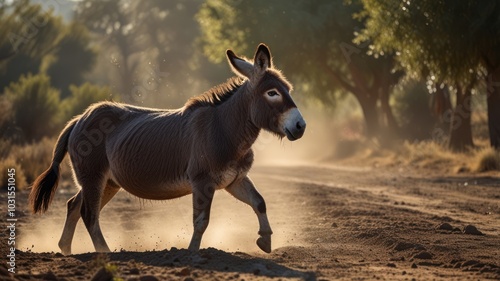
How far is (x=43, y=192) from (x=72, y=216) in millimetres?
559

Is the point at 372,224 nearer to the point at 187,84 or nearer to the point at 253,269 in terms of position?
the point at 253,269

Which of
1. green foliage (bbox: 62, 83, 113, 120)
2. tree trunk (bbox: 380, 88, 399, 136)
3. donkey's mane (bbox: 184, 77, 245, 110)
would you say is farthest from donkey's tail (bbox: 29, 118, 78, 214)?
tree trunk (bbox: 380, 88, 399, 136)

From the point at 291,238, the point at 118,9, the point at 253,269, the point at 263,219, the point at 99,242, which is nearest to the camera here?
the point at 253,269

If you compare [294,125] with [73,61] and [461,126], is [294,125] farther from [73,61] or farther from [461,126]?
[73,61]

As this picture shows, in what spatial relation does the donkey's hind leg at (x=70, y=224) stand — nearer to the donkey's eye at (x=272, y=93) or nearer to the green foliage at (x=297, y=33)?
the donkey's eye at (x=272, y=93)

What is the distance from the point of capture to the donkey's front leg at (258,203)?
923cm

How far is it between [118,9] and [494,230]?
2822 inches

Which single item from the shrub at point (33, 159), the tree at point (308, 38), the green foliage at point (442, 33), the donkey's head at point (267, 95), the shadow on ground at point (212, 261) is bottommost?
the shadow on ground at point (212, 261)

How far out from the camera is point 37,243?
11.6m

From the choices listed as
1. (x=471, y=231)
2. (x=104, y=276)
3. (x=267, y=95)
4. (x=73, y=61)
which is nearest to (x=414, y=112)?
(x=73, y=61)

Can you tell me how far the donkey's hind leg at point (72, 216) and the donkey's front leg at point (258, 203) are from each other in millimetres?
2011

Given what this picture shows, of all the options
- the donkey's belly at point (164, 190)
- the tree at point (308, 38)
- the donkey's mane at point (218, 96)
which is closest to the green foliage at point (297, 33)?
the tree at point (308, 38)

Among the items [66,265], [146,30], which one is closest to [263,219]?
[66,265]

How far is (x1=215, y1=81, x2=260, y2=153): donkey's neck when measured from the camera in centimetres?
909
